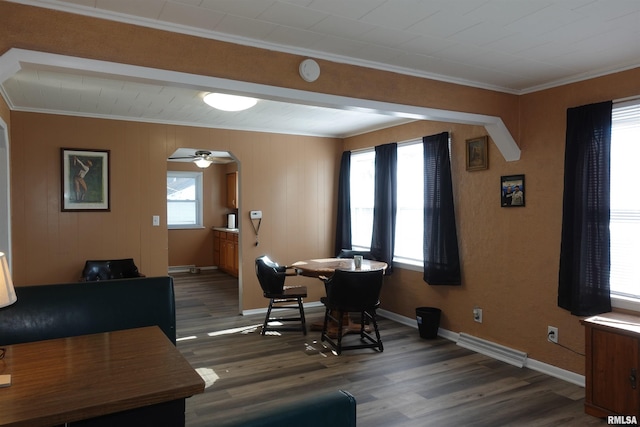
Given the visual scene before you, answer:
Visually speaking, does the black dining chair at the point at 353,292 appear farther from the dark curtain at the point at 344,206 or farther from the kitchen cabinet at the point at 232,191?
the kitchen cabinet at the point at 232,191

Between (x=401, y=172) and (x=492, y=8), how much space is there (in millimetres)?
3116

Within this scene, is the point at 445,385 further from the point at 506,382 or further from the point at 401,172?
the point at 401,172

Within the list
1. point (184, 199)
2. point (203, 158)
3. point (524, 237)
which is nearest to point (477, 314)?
point (524, 237)

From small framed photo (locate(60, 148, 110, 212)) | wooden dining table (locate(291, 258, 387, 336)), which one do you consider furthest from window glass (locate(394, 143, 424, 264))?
small framed photo (locate(60, 148, 110, 212))

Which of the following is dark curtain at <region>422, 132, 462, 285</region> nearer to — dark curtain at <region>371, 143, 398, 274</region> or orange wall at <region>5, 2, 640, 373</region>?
orange wall at <region>5, 2, 640, 373</region>

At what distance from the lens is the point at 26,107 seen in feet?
14.8

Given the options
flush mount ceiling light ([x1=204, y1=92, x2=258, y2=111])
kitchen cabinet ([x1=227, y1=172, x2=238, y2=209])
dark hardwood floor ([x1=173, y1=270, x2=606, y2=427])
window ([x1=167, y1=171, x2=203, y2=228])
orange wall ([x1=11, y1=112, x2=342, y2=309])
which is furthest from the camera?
window ([x1=167, y1=171, x2=203, y2=228])

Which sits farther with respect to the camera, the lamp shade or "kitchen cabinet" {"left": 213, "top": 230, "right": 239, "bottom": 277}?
"kitchen cabinet" {"left": 213, "top": 230, "right": 239, "bottom": 277}

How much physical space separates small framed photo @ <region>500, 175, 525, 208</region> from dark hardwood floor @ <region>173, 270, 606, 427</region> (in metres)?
1.46

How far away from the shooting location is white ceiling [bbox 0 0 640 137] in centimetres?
221

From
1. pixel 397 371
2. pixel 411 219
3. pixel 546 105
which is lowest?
pixel 397 371

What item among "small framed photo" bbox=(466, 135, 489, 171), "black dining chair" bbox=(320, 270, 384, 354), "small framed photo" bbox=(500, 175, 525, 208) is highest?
"small framed photo" bbox=(466, 135, 489, 171)

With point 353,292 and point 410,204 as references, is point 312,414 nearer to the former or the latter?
point 353,292

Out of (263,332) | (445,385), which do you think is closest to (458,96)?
(445,385)
